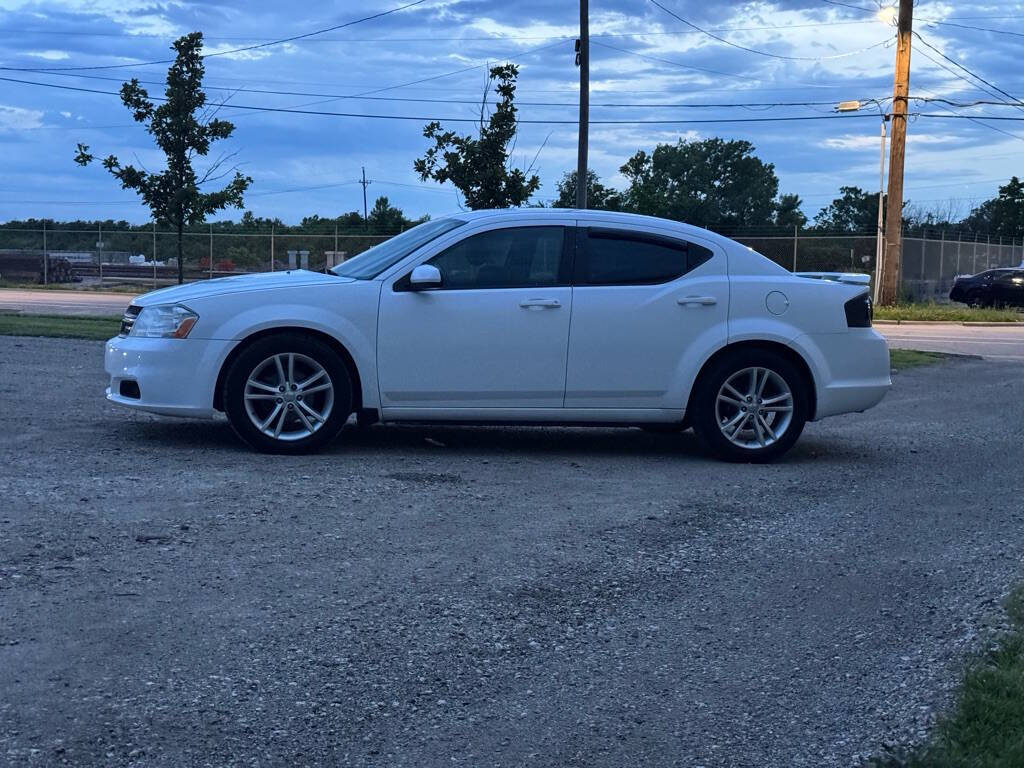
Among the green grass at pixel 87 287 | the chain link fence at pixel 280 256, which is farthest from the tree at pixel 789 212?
the green grass at pixel 87 287

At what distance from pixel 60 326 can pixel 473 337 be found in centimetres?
1233

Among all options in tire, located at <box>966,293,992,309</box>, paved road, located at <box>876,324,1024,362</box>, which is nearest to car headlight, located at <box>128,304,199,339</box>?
paved road, located at <box>876,324,1024,362</box>

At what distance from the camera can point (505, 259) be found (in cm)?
827

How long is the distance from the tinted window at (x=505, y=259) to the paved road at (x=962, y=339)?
1231cm

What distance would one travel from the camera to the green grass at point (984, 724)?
3367 millimetres

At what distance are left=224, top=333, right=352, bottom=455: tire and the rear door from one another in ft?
5.01

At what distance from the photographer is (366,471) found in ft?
24.3

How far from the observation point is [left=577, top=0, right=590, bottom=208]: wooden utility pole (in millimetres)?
24797

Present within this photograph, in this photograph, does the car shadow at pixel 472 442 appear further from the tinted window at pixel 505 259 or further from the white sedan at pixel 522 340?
the tinted window at pixel 505 259

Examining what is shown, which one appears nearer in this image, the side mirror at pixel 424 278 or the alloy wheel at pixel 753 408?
the side mirror at pixel 424 278

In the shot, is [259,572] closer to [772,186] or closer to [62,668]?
[62,668]

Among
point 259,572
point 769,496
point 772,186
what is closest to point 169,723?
point 259,572

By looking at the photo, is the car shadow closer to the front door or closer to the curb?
the front door

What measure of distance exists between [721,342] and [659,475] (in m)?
1.09
